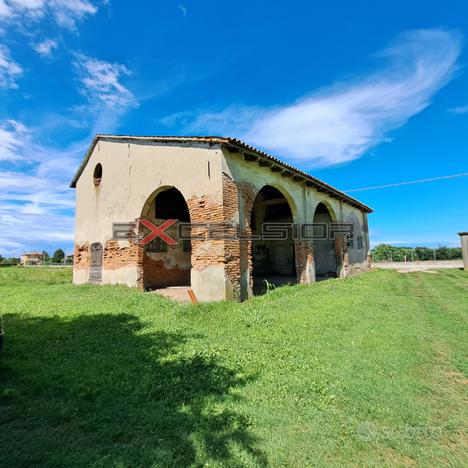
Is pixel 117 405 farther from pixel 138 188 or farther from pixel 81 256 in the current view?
pixel 81 256

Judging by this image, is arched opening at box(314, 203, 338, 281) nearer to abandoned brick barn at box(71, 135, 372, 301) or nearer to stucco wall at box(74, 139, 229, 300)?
abandoned brick barn at box(71, 135, 372, 301)

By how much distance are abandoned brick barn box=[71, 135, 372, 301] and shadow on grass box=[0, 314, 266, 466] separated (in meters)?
3.61

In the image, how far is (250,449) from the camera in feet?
8.34

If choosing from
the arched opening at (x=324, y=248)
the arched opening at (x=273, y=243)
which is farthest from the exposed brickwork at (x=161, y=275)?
the arched opening at (x=324, y=248)

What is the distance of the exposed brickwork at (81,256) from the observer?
1288cm

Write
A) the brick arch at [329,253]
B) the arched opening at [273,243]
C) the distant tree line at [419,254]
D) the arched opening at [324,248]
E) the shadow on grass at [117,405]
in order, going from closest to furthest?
the shadow on grass at [117,405] → the brick arch at [329,253] → the arched opening at [273,243] → the arched opening at [324,248] → the distant tree line at [419,254]

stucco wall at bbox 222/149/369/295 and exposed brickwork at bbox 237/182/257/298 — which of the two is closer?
exposed brickwork at bbox 237/182/257/298

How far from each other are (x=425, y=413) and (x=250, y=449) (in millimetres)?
1865

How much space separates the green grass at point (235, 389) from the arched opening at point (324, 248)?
1018cm

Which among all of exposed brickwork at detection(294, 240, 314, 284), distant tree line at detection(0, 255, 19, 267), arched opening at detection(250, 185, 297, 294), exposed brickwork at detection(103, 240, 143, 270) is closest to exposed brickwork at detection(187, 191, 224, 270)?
exposed brickwork at detection(103, 240, 143, 270)

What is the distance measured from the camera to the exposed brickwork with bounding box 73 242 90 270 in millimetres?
12883

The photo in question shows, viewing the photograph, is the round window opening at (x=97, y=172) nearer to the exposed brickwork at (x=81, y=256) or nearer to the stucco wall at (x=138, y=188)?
the stucco wall at (x=138, y=188)

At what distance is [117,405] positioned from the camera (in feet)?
10.7

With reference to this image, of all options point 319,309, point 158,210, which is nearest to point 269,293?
point 319,309
